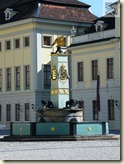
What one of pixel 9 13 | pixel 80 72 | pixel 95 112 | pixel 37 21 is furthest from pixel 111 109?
pixel 9 13

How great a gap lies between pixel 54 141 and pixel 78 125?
1365 millimetres

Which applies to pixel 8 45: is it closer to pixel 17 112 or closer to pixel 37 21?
pixel 37 21

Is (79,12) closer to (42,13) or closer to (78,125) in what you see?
(42,13)

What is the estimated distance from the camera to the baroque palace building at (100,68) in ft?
155

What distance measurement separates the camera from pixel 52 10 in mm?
56625

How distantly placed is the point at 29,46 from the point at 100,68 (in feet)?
29.4

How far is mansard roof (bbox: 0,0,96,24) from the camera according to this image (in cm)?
5583

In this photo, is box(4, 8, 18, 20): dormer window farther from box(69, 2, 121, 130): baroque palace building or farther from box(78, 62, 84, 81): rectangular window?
box(78, 62, 84, 81): rectangular window

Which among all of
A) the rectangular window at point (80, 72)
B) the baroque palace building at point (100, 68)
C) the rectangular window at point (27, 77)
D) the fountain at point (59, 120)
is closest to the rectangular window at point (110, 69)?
the baroque palace building at point (100, 68)

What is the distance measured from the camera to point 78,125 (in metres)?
29.1

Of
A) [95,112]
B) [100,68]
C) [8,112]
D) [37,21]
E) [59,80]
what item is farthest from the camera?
[8,112]

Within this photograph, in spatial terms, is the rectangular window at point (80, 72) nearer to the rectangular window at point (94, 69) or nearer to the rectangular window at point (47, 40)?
the rectangular window at point (94, 69)

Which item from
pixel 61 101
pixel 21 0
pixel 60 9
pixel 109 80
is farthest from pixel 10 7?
pixel 61 101

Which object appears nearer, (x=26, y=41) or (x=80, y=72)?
(x=80, y=72)
